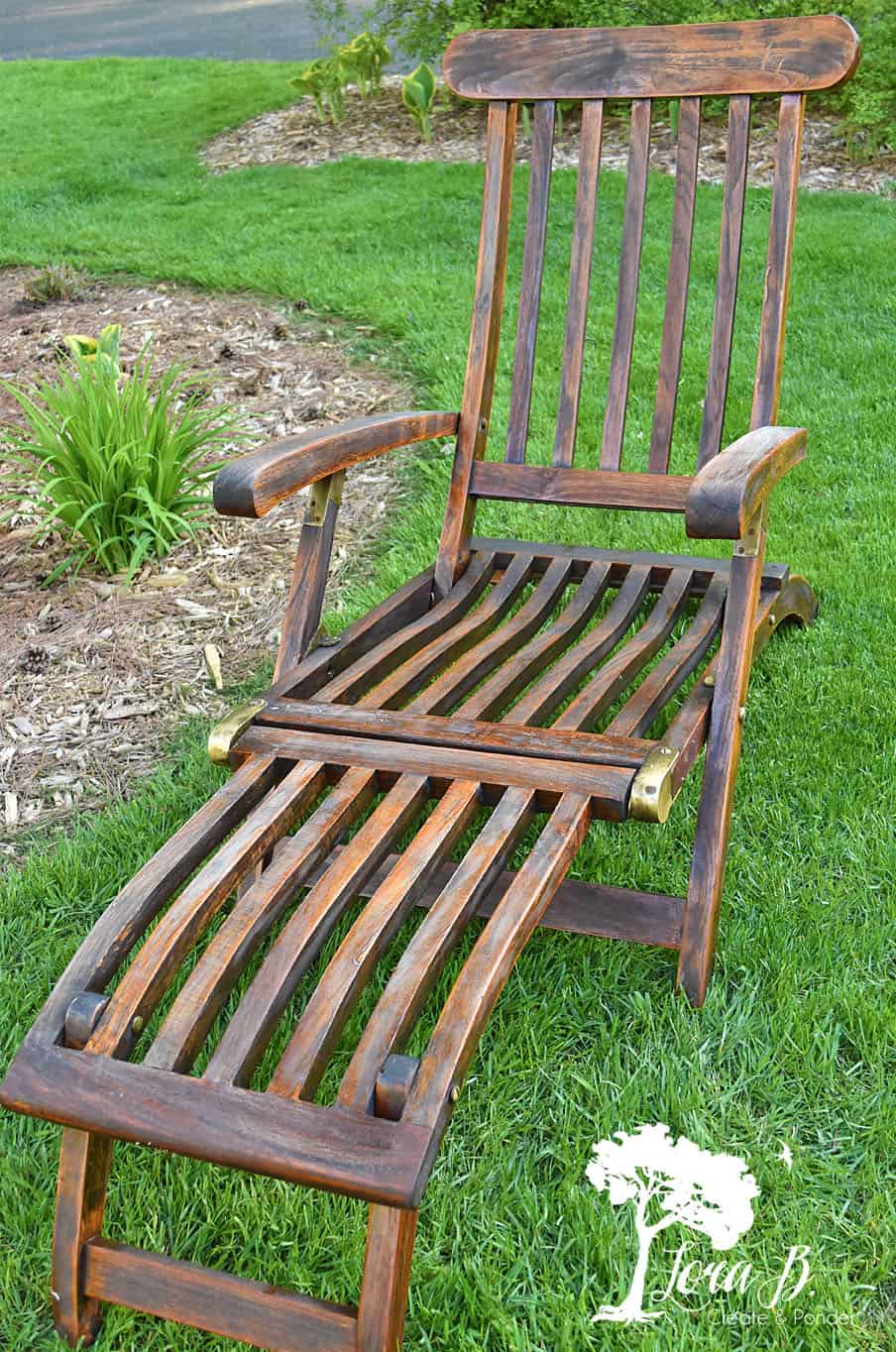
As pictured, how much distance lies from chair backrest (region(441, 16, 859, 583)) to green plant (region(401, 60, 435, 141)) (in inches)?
209

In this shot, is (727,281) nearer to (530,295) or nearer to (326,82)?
(530,295)

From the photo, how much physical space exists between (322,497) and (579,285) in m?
0.94

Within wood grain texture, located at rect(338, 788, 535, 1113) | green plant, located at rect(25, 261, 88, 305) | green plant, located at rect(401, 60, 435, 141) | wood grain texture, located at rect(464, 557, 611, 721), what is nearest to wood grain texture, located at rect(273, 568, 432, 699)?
wood grain texture, located at rect(464, 557, 611, 721)

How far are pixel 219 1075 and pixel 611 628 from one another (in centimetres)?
134

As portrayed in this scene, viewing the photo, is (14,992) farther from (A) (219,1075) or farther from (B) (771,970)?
(B) (771,970)

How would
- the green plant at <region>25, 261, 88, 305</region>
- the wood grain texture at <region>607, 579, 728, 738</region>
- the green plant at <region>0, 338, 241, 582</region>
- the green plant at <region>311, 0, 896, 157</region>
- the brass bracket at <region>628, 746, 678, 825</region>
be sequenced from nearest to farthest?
the brass bracket at <region>628, 746, 678, 825</region>
the wood grain texture at <region>607, 579, 728, 738</region>
the green plant at <region>0, 338, 241, 582</region>
the green plant at <region>25, 261, 88, 305</region>
the green plant at <region>311, 0, 896, 157</region>

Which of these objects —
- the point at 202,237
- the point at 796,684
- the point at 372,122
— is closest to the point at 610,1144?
the point at 796,684

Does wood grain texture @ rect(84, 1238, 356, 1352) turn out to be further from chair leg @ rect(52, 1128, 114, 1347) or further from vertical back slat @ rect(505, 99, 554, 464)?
vertical back slat @ rect(505, 99, 554, 464)

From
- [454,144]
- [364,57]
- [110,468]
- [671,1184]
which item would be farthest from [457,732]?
[364,57]

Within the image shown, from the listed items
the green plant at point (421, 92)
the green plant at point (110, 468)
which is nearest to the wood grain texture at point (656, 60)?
the green plant at point (110, 468)

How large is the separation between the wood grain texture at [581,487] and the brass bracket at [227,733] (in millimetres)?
927

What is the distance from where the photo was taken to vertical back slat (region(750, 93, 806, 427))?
2.50 metres

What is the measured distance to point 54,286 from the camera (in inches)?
219

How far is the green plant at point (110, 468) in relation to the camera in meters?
3.38
